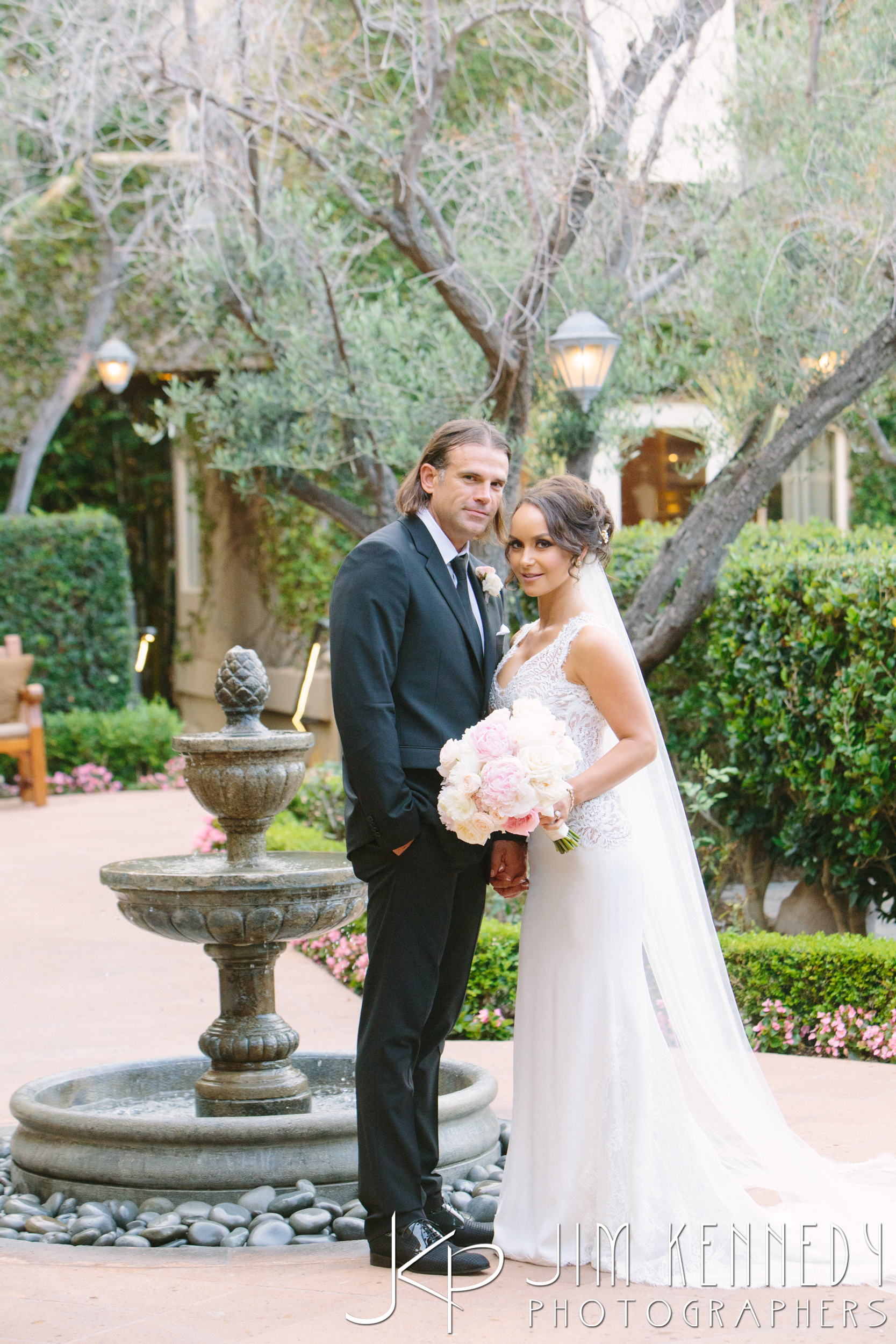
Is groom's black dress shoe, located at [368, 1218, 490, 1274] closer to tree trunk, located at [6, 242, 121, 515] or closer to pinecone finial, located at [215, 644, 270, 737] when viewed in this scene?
pinecone finial, located at [215, 644, 270, 737]

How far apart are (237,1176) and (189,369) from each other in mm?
12339

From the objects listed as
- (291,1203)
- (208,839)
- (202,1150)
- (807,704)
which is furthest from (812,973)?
(208,839)

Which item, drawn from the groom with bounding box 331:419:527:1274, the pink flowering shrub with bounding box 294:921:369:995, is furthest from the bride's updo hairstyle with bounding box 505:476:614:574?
the pink flowering shrub with bounding box 294:921:369:995

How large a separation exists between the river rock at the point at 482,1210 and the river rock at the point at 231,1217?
0.59 m

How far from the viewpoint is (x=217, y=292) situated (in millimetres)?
8594

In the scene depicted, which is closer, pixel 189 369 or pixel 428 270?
pixel 428 270

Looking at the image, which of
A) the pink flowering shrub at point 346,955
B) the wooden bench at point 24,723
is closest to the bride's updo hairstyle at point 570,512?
the pink flowering shrub at point 346,955

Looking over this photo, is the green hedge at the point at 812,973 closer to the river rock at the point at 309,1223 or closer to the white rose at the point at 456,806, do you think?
the river rock at the point at 309,1223

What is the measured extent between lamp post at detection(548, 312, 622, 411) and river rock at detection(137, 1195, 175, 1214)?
4.68 metres

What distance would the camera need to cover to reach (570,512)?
3.58 meters

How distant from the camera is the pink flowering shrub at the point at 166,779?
44.3 feet

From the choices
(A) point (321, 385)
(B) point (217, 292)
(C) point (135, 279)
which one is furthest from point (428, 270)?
A: (C) point (135, 279)

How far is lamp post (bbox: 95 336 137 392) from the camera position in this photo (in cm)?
1339

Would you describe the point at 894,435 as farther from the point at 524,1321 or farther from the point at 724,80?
the point at 524,1321
